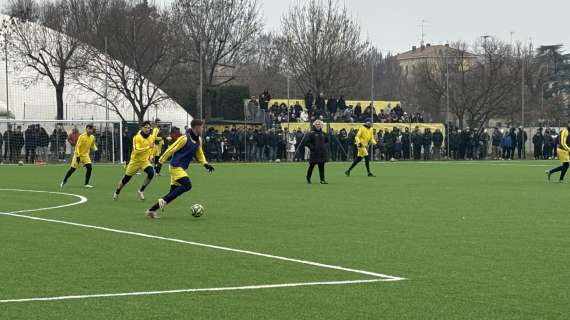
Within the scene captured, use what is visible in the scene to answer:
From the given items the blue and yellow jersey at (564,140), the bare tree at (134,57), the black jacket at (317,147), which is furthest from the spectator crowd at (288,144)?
the blue and yellow jersey at (564,140)

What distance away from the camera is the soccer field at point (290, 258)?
826 cm

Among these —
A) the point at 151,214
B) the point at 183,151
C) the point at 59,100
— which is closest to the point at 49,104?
the point at 59,100

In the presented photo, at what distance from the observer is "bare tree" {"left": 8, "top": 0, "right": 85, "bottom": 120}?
57.1m

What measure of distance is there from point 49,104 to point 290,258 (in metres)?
51.8

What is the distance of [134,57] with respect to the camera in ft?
176

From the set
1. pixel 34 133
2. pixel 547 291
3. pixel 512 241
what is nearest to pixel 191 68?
pixel 34 133

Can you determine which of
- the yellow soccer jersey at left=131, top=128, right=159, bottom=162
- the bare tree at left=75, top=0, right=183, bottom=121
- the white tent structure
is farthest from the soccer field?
the white tent structure

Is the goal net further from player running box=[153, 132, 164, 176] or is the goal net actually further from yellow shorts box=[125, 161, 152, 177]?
yellow shorts box=[125, 161, 152, 177]

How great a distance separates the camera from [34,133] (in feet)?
153

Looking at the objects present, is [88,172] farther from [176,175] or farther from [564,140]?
[564,140]

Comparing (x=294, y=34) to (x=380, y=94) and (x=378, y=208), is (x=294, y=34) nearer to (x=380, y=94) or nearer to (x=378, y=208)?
(x=380, y=94)

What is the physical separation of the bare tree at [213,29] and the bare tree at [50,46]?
6453 millimetres

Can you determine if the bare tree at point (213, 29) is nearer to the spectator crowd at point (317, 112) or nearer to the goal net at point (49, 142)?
the spectator crowd at point (317, 112)

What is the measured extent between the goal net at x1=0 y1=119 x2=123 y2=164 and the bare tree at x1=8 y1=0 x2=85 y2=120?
646 centimetres
